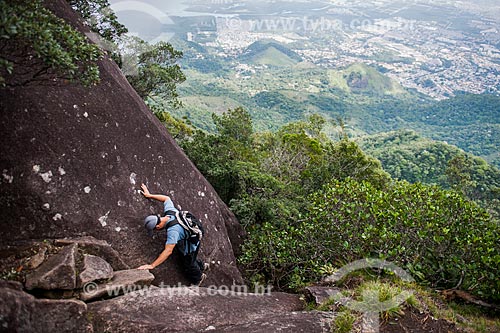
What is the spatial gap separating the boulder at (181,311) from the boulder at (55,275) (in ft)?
1.85

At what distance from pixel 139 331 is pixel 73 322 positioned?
1003 millimetres

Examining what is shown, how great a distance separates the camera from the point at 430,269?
9.56 meters

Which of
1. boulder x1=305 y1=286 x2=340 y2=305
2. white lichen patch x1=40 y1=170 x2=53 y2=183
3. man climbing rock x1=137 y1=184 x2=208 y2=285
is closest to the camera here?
white lichen patch x1=40 y1=170 x2=53 y2=183

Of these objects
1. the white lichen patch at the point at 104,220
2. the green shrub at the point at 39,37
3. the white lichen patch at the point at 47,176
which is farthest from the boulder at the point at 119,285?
the green shrub at the point at 39,37

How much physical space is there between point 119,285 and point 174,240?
1.64 meters

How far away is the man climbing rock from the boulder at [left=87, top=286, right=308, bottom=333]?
0.89 m

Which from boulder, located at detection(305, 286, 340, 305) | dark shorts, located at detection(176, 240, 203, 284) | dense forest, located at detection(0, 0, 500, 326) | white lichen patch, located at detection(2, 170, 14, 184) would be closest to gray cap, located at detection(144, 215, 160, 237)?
dark shorts, located at detection(176, 240, 203, 284)

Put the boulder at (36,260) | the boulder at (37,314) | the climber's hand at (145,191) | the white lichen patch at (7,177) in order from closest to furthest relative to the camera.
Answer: the boulder at (37,314)
the boulder at (36,260)
the white lichen patch at (7,177)
the climber's hand at (145,191)

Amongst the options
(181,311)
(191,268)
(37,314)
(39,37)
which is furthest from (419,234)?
(39,37)

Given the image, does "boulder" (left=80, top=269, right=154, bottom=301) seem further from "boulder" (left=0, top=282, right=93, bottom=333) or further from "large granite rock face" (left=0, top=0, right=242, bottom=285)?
"large granite rock face" (left=0, top=0, right=242, bottom=285)

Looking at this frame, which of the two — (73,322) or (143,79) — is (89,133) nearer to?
(73,322)

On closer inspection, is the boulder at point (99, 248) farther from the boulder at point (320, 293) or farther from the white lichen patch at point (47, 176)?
the boulder at point (320, 293)

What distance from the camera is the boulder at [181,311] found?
231 inches

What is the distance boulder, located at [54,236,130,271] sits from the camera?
22.7 feet
